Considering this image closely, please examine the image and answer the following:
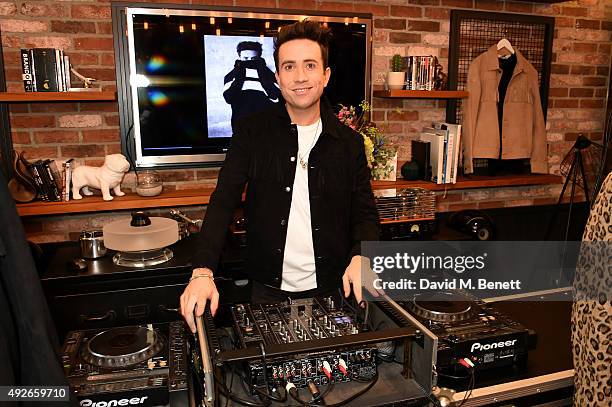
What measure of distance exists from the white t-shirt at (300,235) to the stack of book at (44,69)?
4.63 ft

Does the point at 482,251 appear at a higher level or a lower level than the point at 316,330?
lower

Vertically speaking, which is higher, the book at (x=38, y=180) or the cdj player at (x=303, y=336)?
the book at (x=38, y=180)

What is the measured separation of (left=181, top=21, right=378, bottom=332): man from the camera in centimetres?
179

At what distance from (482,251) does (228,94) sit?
6.16ft

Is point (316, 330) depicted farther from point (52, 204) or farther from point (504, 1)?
point (504, 1)

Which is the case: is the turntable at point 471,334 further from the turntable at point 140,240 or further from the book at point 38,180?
the book at point 38,180

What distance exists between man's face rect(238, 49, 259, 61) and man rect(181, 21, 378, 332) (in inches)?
46.7

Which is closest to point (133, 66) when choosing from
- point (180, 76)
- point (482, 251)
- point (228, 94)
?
point (180, 76)

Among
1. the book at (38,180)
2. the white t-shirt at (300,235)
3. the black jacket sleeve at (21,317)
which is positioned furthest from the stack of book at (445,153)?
the black jacket sleeve at (21,317)

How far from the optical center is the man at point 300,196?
1.79 m

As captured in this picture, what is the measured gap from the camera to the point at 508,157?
3365mm

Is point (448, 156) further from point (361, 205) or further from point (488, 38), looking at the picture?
point (361, 205)

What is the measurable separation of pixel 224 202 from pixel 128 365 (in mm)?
612

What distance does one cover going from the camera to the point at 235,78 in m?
2.89
